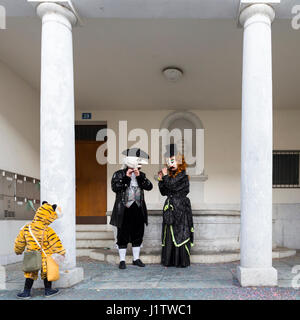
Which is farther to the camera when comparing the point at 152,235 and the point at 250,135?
the point at 152,235

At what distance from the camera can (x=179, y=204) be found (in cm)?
533

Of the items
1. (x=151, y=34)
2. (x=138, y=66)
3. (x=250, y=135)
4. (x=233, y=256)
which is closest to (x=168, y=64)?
(x=138, y=66)

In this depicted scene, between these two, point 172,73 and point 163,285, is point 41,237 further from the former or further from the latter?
point 172,73

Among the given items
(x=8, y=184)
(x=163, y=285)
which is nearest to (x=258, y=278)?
(x=163, y=285)

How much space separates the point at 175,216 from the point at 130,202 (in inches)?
29.1

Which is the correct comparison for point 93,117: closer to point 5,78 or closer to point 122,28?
point 5,78

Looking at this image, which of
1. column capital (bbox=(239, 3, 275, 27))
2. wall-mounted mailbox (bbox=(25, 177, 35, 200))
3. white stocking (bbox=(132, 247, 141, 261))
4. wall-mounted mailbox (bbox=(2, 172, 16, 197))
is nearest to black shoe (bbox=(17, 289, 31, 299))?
white stocking (bbox=(132, 247, 141, 261))

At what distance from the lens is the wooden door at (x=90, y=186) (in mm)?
9008

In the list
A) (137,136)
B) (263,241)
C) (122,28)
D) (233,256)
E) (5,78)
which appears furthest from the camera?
(137,136)

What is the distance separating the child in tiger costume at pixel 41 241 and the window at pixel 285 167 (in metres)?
6.62

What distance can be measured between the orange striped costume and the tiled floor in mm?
478

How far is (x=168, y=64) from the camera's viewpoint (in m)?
6.65

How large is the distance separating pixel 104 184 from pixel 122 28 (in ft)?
15.2

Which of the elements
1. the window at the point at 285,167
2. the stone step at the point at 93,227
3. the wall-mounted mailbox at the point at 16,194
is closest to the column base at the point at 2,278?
the wall-mounted mailbox at the point at 16,194
